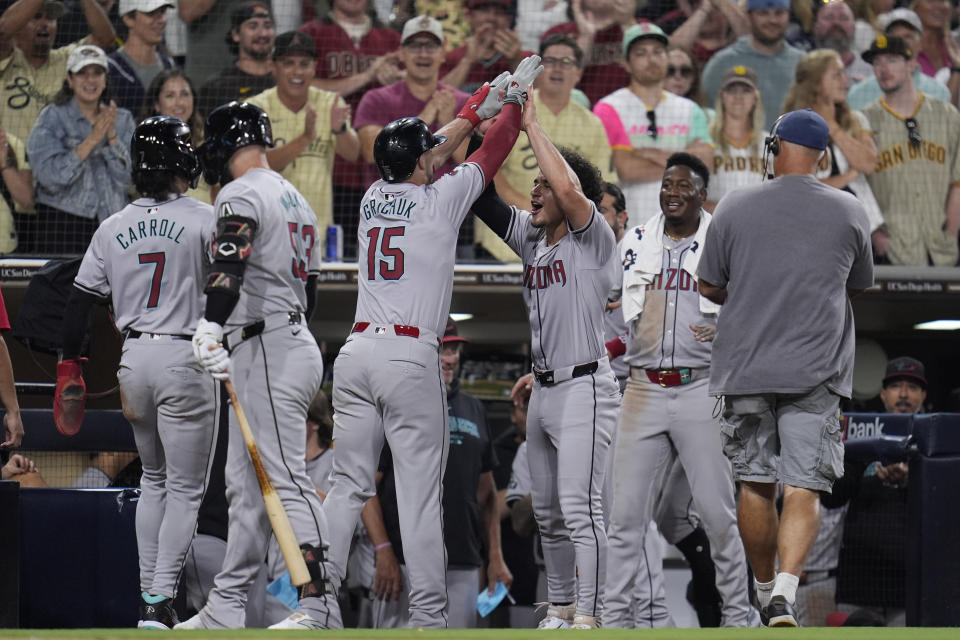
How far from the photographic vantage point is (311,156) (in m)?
7.78

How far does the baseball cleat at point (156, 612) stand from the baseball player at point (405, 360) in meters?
0.64

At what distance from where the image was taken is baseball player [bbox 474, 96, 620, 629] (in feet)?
14.4

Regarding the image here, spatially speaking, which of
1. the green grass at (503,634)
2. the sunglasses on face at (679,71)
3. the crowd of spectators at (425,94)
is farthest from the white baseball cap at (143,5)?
the green grass at (503,634)

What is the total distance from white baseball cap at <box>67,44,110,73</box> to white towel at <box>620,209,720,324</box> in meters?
3.94

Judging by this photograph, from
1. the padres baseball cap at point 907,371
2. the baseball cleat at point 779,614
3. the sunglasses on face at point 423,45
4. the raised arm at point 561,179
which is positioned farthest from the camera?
the sunglasses on face at point 423,45

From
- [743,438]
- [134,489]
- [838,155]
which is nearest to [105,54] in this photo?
[134,489]

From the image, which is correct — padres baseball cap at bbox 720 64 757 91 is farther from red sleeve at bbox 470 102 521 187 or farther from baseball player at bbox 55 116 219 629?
baseball player at bbox 55 116 219 629

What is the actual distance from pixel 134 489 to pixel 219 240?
5.05ft

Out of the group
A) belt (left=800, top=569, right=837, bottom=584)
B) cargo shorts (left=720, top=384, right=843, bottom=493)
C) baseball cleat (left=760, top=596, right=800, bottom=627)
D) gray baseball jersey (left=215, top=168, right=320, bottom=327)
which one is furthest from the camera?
belt (left=800, top=569, right=837, bottom=584)

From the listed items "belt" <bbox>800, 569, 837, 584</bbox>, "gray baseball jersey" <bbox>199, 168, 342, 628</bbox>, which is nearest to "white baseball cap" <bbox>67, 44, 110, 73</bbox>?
"gray baseball jersey" <bbox>199, 168, 342, 628</bbox>

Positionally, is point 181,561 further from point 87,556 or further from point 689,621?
point 689,621

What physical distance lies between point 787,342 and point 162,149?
251cm

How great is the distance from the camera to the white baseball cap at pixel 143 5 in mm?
8031

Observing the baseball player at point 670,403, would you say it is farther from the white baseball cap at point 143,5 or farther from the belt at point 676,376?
the white baseball cap at point 143,5
